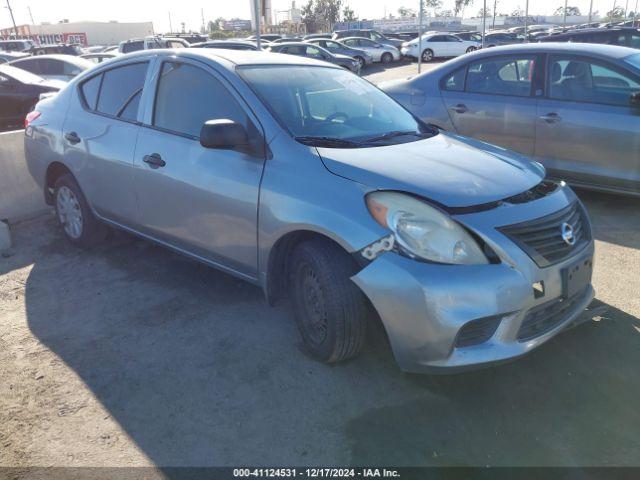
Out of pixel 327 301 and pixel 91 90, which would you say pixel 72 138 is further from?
pixel 327 301

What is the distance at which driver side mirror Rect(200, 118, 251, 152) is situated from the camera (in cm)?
305

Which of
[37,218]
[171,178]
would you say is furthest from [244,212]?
[37,218]

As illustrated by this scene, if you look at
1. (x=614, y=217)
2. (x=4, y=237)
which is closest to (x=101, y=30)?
(x=4, y=237)

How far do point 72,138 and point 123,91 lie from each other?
671mm

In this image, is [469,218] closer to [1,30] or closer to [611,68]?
[611,68]

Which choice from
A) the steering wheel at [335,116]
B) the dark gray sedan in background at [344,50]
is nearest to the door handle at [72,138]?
the steering wheel at [335,116]

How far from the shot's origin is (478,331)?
2.56 metres

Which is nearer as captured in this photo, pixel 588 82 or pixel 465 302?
pixel 465 302

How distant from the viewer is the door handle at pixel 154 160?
145 inches

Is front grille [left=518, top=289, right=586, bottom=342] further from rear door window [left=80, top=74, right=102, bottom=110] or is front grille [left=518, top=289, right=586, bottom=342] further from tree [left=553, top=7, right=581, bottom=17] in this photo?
tree [left=553, top=7, right=581, bottom=17]

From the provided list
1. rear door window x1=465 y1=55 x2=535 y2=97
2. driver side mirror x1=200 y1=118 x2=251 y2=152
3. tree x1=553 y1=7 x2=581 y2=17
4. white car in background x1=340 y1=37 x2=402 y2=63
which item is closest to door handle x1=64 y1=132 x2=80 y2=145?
driver side mirror x1=200 y1=118 x2=251 y2=152

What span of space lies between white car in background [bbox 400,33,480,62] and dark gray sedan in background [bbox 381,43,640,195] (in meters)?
25.3

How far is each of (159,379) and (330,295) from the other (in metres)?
1.08

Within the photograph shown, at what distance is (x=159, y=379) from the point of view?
3014mm
